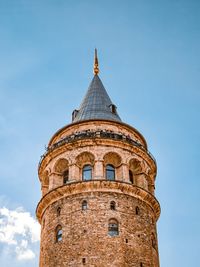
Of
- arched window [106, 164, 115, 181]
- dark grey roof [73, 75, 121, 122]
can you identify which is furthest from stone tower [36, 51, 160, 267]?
dark grey roof [73, 75, 121, 122]

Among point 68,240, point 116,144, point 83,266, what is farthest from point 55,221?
point 116,144

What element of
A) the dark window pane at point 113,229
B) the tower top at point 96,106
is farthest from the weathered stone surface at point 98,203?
the tower top at point 96,106

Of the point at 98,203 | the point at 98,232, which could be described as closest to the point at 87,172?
the point at 98,203

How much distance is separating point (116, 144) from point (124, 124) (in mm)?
3016

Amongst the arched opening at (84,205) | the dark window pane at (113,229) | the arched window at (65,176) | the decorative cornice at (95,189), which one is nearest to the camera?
the dark window pane at (113,229)

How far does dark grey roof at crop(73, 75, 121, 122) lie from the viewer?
3875cm

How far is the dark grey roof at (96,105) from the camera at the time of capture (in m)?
38.8

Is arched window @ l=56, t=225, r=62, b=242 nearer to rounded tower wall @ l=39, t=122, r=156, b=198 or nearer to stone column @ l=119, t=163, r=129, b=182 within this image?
rounded tower wall @ l=39, t=122, r=156, b=198

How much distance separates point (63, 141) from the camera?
36.5 meters

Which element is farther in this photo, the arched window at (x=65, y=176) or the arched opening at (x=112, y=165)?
the arched window at (x=65, y=176)

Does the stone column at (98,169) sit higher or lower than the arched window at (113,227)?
higher

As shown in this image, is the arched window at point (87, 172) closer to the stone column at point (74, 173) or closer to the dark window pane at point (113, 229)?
the stone column at point (74, 173)

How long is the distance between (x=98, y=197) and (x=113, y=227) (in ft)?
7.96

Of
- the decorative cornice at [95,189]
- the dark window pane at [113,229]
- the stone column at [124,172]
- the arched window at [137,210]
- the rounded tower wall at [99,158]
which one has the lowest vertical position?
the dark window pane at [113,229]
